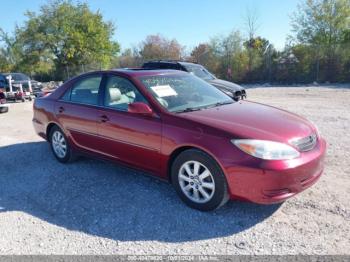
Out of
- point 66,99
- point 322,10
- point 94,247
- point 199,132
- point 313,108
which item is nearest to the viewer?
point 94,247

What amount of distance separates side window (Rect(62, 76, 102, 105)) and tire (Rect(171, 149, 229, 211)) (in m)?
1.83

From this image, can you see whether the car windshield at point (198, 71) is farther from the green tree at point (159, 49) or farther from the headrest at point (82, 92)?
the green tree at point (159, 49)

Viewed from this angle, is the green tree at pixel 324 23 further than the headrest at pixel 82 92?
Yes

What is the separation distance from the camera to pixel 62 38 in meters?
34.0

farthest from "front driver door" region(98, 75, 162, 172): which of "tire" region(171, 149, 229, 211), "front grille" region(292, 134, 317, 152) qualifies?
"front grille" region(292, 134, 317, 152)

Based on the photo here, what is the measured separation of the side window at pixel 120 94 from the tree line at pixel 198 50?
1996cm

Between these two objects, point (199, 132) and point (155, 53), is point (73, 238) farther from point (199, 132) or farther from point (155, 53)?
point (155, 53)

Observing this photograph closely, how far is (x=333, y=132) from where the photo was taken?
7219mm

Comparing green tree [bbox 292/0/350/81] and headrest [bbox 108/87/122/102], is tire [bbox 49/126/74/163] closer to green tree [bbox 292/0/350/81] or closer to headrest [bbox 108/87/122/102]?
headrest [bbox 108/87/122/102]

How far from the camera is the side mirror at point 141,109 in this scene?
13.7ft

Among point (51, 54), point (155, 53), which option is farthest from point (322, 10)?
point (51, 54)

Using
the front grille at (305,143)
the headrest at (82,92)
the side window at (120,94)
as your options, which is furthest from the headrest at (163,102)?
the front grille at (305,143)

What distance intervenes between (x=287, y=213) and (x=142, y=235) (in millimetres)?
1590

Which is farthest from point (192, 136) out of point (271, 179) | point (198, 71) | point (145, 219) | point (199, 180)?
point (198, 71)
